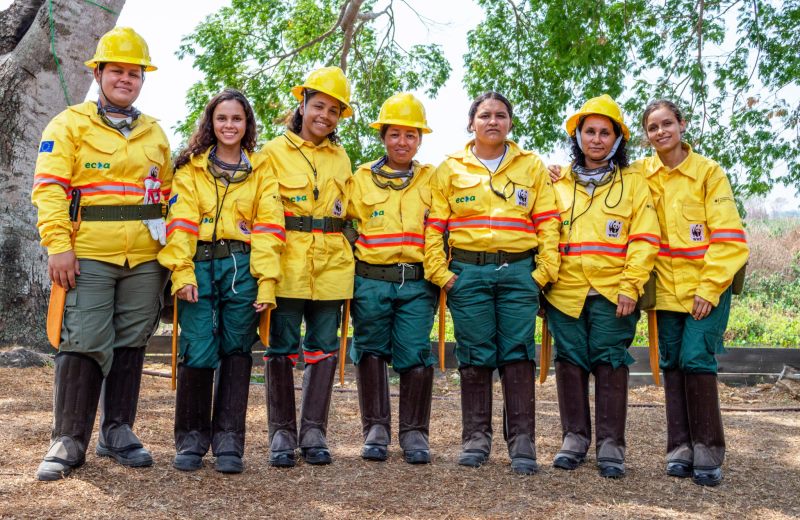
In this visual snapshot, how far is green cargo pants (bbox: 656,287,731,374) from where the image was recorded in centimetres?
421

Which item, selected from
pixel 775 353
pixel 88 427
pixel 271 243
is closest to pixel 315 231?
pixel 271 243

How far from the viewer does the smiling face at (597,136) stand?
173 inches

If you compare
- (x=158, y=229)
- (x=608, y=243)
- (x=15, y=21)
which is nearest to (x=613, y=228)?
→ (x=608, y=243)

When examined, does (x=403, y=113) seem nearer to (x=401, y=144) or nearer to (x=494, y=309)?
(x=401, y=144)

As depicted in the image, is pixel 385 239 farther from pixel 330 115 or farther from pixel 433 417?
pixel 433 417

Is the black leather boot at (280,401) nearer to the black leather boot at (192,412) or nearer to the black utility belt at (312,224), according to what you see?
the black leather boot at (192,412)

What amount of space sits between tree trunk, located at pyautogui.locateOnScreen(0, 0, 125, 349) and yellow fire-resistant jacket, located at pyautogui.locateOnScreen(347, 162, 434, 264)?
418cm

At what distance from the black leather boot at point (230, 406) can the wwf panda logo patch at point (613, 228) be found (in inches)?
81.5

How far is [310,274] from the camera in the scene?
4.21 metres

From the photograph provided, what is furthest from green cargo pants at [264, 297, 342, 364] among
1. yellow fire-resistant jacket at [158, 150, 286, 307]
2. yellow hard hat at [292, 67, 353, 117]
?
yellow hard hat at [292, 67, 353, 117]

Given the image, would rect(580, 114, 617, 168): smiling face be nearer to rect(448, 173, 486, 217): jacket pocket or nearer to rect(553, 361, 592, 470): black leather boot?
rect(448, 173, 486, 217): jacket pocket

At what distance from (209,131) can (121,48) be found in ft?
1.94

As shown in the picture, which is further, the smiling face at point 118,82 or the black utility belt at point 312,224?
the black utility belt at point 312,224

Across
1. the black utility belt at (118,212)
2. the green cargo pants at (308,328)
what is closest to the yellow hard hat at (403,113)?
the green cargo pants at (308,328)
